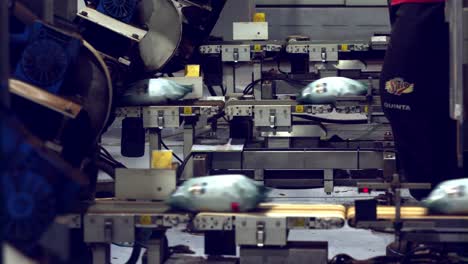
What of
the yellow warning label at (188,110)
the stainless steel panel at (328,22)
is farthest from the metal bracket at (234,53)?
the stainless steel panel at (328,22)

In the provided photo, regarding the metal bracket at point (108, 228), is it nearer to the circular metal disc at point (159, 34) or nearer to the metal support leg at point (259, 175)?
the circular metal disc at point (159, 34)

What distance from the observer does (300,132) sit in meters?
7.57

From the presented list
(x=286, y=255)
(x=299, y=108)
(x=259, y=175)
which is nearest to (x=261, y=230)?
(x=286, y=255)

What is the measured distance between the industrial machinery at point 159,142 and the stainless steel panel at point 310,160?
1cm

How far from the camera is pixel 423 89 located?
183 inches

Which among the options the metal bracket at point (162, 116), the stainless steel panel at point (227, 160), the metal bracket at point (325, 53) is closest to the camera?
the metal bracket at point (162, 116)

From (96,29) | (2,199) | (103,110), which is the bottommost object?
(2,199)

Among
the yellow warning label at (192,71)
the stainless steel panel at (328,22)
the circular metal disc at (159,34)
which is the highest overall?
the stainless steel panel at (328,22)

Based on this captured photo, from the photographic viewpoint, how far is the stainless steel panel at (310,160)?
21.1ft

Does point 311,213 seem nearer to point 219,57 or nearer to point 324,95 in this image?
point 324,95

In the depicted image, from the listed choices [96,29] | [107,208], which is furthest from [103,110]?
[96,29]

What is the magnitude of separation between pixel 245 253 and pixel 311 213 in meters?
0.35

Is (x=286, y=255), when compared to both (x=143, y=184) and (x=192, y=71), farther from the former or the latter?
(x=192, y=71)

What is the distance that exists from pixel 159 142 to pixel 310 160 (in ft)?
3.78
